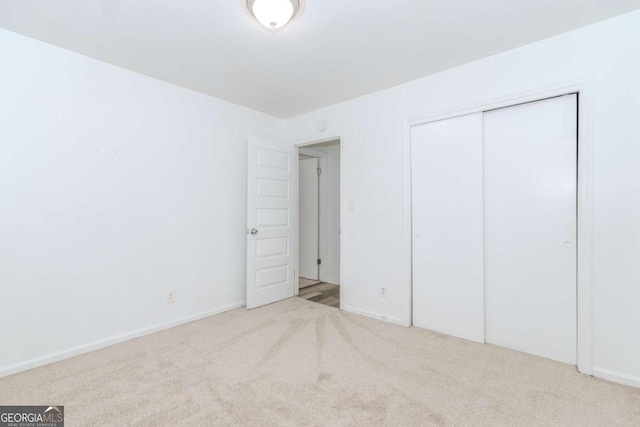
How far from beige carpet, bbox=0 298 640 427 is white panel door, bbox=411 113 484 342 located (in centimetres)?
25

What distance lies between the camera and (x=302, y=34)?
2.11 meters

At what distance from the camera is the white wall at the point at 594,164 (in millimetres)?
1932

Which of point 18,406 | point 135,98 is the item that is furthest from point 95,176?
point 18,406

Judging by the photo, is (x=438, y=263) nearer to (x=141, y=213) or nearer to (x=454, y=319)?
(x=454, y=319)

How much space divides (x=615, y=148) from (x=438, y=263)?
1474 millimetres

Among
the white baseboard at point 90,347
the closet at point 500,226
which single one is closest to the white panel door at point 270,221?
the white baseboard at point 90,347

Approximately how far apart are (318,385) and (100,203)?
2.25 meters

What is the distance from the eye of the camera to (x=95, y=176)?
2.46 metres

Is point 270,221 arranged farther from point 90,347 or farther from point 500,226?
point 500,226

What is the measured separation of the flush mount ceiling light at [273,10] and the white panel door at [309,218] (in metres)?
3.18

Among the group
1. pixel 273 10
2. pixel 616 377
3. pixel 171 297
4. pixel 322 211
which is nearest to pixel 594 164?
pixel 616 377

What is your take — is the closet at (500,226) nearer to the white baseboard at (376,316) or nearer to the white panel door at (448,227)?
the white panel door at (448,227)

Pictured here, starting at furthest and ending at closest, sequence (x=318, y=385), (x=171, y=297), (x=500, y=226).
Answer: (x=171, y=297) → (x=500, y=226) → (x=318, y=385)

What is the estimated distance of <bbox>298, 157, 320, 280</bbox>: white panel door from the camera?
4.94m
